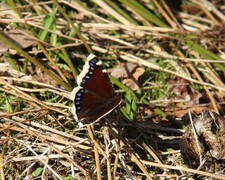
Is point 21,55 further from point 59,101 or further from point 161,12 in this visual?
point 161,12

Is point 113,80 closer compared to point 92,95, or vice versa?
point 92,95

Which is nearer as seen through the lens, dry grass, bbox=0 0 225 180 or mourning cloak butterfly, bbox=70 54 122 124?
mourning cloak butterfly, bbox=70 54 122 124

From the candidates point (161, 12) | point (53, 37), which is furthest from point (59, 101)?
point (161, 12)

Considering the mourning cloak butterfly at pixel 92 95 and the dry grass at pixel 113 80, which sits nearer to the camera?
the mourning cloak butterfly at pixel 92 95

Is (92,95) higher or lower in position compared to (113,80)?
higher
